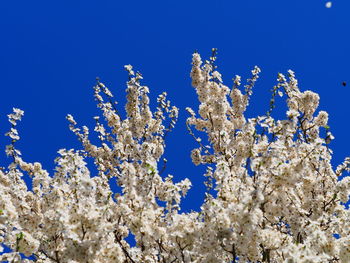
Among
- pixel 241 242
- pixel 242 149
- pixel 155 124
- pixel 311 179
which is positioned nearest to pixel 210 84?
pixel 155 124

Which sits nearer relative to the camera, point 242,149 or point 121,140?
point 242,149

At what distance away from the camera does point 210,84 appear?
14.8 metres

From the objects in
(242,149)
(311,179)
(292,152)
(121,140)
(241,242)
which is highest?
(121,140)

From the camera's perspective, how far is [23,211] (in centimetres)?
946

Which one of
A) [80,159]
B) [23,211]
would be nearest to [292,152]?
[80,159]

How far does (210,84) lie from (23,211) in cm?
793

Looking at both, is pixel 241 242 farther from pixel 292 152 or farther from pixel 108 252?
pixel 292 152

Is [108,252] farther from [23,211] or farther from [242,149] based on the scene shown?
[242,149]

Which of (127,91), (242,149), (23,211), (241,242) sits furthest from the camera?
(127,91)

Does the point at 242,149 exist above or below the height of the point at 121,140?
below

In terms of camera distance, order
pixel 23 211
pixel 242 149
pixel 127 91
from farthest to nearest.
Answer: pixel 127 91 < pixel 242 149 < pixel 23 211

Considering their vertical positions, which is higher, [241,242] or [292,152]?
[292,152]

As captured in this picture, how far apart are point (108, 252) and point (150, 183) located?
2.51 m

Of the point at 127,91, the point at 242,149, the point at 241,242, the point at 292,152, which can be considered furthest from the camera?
the point at 127,91
